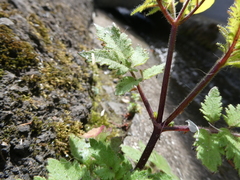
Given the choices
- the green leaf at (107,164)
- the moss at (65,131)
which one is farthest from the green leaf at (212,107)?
the moss at (65,131)

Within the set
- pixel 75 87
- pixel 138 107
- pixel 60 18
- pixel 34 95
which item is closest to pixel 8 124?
pixel 34 95

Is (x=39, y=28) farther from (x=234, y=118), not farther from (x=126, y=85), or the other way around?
(x=234, y=118)

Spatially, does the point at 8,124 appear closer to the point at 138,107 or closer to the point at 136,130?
the point at 136,130

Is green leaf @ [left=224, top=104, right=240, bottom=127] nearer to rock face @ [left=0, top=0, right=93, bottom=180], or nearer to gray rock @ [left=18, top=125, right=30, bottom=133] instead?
rock face @ [left=0, top=0, right=93, bottom=180]

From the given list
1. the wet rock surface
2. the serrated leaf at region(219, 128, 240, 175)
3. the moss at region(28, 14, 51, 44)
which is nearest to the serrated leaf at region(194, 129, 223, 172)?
the serrated leaf at region(219, 128, 240, 175)

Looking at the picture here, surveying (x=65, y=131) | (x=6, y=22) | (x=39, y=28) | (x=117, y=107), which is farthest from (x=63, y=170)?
(x=39, y=28)
